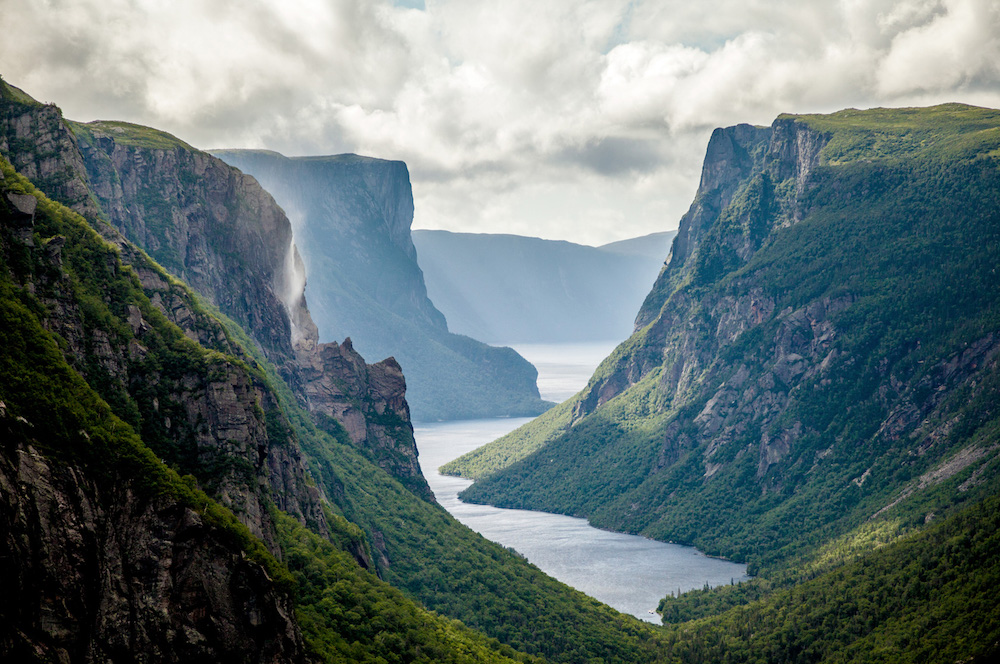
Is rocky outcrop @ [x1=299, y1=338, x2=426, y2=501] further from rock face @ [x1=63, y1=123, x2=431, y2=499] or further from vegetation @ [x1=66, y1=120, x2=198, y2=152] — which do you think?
vegetation @ [x1=66, y1=120, x2=198, y2=152]

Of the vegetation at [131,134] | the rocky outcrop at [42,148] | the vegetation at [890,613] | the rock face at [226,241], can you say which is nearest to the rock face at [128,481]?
the rocky outcrop at [42,148]

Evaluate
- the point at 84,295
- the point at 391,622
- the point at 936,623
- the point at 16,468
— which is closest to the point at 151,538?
the point at 16,468

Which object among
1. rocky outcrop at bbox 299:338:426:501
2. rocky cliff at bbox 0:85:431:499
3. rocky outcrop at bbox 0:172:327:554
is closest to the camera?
rocky outcrop at bbox 0:172:327:554

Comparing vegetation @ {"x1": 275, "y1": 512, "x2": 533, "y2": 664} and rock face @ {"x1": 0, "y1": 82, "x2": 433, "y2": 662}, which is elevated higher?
rock face @ {"x1": 0, "y1": 82, "x2": 433, "y2": 662}

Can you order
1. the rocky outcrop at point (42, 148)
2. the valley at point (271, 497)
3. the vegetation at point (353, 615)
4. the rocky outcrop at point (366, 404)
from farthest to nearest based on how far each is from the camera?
the rocky outcrop at point (366, 404), the rocky outcrop at point (42, 148), the vegetation at point (353, 615), the valley at point (271, 497)

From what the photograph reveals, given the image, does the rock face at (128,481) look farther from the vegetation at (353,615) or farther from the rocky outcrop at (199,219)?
the rocky outcrop at (199,219)

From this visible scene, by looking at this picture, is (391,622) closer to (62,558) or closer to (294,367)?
(62,558)

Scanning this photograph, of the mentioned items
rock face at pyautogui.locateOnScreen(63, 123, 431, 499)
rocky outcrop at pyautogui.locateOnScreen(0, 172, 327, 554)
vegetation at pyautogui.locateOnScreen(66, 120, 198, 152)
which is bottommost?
rocky outcrop at pyautogui.locateOnScreen(0, 172, 327, 554)

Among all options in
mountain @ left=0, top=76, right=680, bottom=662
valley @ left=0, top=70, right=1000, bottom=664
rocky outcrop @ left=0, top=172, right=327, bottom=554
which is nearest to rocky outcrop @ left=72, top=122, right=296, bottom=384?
valley @ left=0, top=70, right=1000, bottom=664

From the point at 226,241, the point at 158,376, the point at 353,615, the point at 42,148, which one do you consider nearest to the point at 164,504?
the point at 158,376
